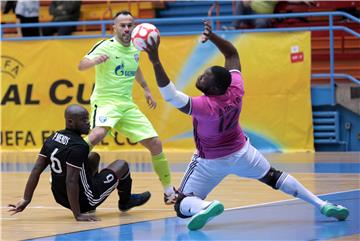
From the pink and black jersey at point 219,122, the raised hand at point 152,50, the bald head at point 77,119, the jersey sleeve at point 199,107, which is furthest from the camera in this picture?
the bald head at point 77,119

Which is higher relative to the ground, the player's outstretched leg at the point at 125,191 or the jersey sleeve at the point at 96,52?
the jersey sleeve at the point at 96,52

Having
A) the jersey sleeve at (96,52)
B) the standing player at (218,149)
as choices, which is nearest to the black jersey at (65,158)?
the standing player at (218,149)

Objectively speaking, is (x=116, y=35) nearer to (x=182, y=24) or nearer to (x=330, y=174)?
(x=330, y=174)

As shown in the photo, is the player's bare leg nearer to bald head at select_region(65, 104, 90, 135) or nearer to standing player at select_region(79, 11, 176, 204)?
standing player at select_region(79, 11, 176, 204)

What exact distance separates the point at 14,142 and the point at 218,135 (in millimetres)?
11028

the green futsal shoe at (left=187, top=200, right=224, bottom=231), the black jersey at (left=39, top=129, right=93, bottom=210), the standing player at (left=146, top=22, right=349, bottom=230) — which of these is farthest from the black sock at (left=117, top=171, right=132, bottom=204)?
the green futsal shoe at (left=187, top=200, right=224, bottom=231)

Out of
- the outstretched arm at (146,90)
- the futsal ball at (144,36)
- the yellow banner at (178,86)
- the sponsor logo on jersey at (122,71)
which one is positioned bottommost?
the yellow banner at (178,86)

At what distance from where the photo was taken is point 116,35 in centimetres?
1043

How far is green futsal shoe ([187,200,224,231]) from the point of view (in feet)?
25.4

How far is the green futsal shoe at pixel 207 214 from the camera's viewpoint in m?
7.73

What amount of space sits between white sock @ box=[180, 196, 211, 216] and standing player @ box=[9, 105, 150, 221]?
1.05 metres

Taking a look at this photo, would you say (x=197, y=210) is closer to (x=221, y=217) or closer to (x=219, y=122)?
(x=219, y=122)

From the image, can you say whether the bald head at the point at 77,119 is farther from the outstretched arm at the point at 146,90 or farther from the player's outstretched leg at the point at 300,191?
the outstretched arm at the point at 146,90

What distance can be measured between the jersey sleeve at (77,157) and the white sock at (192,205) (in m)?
1.15
